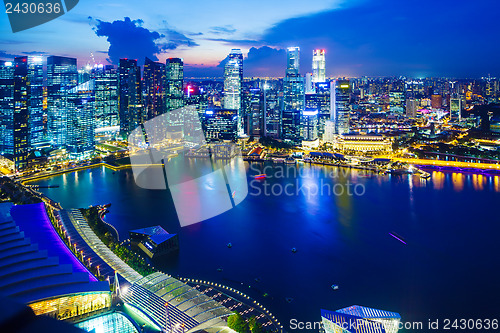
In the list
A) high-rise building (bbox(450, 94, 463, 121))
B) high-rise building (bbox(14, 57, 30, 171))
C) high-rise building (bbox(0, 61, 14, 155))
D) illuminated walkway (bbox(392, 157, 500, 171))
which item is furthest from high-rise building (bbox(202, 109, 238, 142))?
high-rise building (bbox(450, 94, 463, 121))

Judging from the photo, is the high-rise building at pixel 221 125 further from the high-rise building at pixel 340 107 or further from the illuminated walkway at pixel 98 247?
the illuminated walkway at pixel 98 247

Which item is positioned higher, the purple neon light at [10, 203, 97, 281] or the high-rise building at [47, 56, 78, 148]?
the high-rise building at [47, 56, 78, 148]

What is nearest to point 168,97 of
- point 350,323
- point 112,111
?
point 112,111

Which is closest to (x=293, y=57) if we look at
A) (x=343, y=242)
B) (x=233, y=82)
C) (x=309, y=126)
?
(x=233, y=82)

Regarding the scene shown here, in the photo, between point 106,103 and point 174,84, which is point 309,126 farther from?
point 106,103

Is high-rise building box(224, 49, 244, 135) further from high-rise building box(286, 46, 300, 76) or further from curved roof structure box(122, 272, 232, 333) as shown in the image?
curved roof structure box(122, 272, 232, 333)

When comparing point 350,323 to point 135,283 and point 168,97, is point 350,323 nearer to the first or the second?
point 135,283
